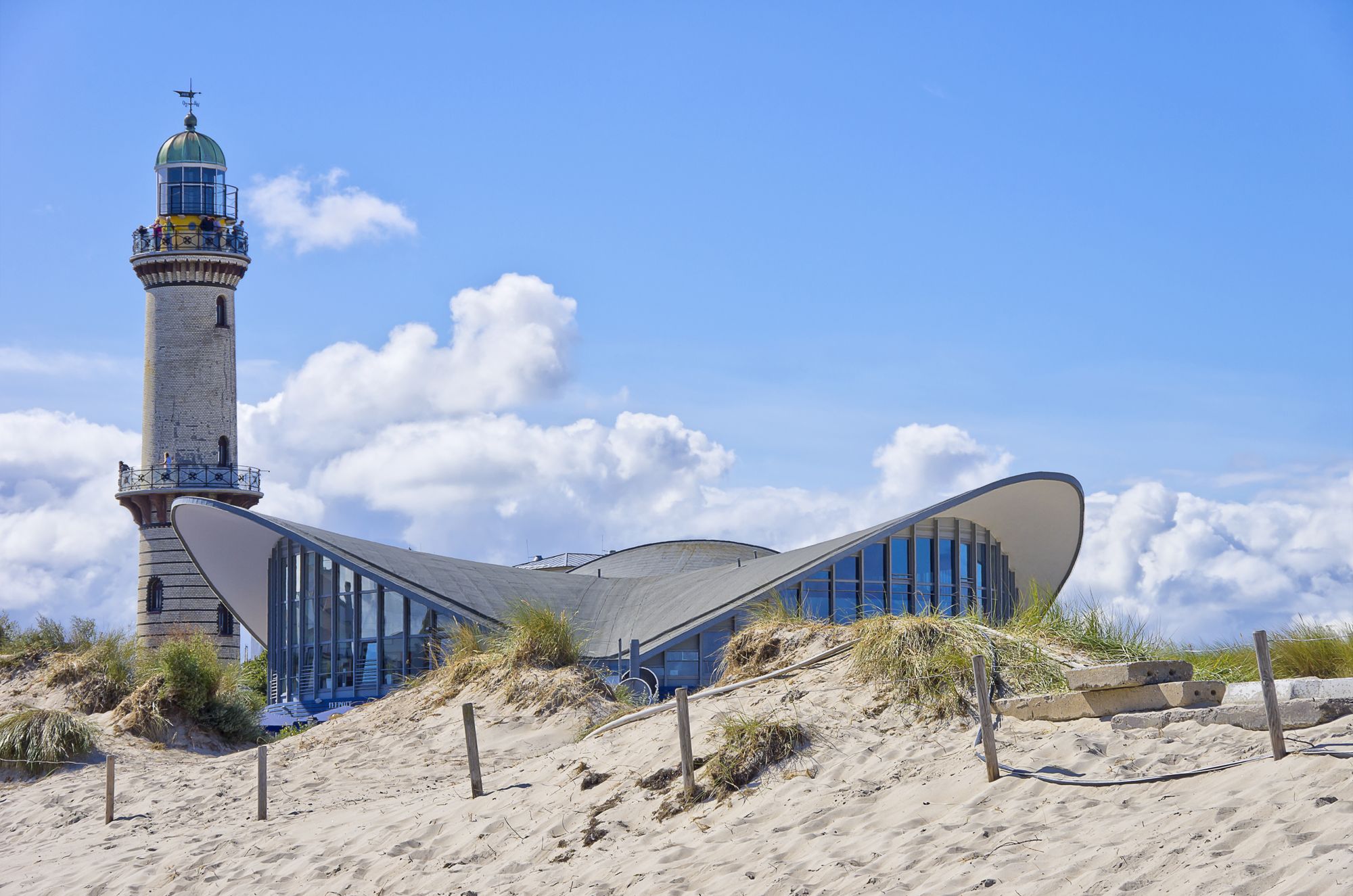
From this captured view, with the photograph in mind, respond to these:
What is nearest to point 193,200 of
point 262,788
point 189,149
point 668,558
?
point 189,149

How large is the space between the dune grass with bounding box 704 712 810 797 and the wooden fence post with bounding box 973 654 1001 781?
1767mm

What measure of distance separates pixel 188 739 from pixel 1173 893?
732 inches

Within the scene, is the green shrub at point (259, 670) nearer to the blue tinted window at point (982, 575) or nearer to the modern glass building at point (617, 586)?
the modern glass building at point (617, 586)

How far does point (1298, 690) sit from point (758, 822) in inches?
149

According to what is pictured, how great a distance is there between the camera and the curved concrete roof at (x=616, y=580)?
29344mm

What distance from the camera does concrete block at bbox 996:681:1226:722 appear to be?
10078 mm

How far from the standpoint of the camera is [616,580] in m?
34.9

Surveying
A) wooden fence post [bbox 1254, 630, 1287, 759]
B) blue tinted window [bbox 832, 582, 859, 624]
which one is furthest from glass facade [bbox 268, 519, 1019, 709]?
wooden fence post [bbox 1254, 630, 1287, 759]

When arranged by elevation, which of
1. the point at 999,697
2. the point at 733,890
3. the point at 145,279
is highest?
the point at 145,279

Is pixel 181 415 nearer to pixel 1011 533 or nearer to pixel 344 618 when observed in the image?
pixel 344 618

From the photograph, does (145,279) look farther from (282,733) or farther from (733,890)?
(733,890)

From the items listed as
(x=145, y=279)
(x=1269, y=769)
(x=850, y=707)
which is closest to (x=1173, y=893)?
(x=1269, y=769)

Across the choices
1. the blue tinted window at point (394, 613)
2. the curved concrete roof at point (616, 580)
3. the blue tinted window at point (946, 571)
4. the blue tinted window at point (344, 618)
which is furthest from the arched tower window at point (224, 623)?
the blue tinted window at point (946, 571)

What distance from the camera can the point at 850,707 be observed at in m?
12.3
